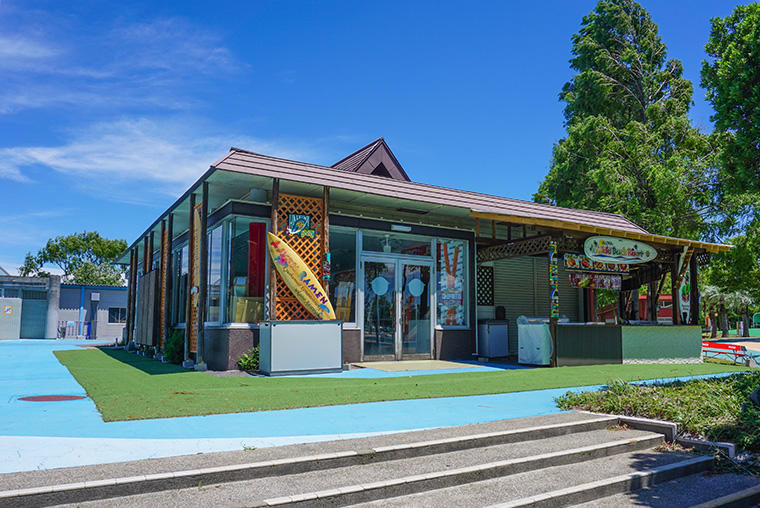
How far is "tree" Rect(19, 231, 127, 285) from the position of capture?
1980 inches

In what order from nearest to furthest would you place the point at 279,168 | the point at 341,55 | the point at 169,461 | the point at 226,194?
the point at 169,461, the point at 279,168, the point at 226,194, the point at 341,55

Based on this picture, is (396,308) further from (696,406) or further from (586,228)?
(696,406)

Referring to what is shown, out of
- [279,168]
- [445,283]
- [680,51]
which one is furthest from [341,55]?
[680,51]

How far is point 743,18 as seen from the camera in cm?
952

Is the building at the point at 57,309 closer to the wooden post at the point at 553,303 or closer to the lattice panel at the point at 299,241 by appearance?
the lattice panel at the point at 299,241

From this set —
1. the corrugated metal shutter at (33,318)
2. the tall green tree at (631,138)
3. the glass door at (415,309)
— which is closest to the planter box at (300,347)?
the glass door at (415,309)

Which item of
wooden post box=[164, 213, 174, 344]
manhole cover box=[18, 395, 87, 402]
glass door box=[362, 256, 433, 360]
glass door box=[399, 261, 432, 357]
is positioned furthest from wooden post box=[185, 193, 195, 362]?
glass door box=[399, 261, 432, 357]

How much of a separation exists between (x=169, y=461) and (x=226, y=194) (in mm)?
8362

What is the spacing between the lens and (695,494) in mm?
4387

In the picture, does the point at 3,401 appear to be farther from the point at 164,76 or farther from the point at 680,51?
the point at 680,51

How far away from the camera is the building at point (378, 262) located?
10.9m

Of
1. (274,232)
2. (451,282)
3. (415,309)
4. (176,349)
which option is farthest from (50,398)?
(451,282)

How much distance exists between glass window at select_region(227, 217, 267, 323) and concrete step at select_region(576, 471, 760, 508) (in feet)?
26.2

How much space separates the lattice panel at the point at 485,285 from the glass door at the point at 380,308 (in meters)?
3.04
